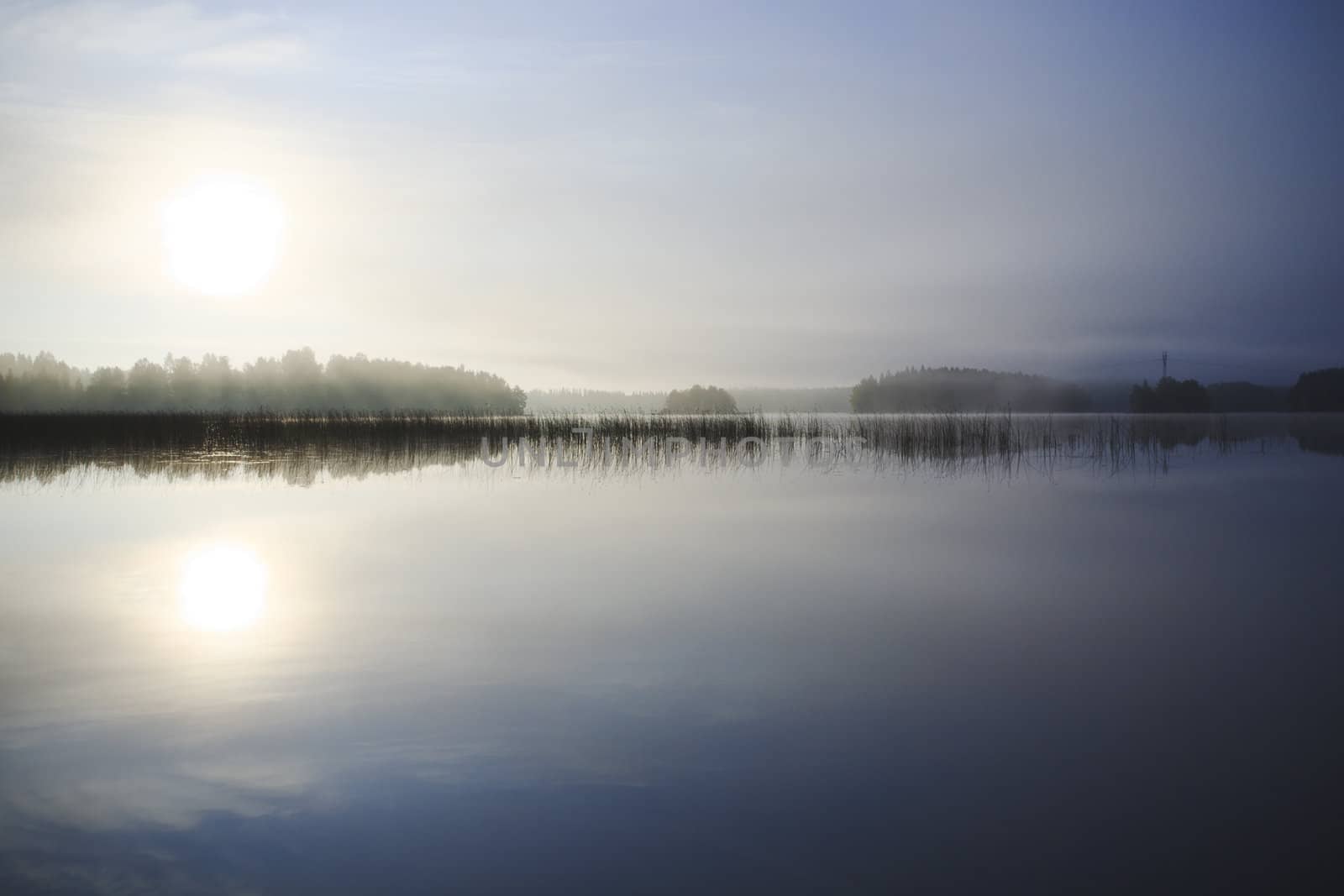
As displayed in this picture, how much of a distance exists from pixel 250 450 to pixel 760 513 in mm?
13933

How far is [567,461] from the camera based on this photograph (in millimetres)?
16578

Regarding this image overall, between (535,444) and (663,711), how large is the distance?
1744cm

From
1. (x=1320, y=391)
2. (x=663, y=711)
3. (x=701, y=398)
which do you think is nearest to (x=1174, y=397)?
(x=1320, y=391)

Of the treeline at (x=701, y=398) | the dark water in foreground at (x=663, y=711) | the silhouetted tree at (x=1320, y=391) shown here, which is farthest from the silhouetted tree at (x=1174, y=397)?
the dark water in foreground at (x=663, y=711)

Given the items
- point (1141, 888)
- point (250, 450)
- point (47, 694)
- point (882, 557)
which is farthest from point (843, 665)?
point (250, 450)

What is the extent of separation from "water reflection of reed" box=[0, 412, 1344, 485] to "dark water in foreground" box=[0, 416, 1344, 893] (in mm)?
7362

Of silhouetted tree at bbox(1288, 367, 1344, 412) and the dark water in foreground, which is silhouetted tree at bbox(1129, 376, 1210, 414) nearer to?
silhouetted tree at bbox(1288, 367, 1344, 412)

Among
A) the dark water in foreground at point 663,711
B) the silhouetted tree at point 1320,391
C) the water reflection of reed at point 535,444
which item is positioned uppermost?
the silhouetted tree at point 1320,391

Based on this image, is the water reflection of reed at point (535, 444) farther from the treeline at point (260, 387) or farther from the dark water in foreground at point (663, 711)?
the treeline at point (260, 387)

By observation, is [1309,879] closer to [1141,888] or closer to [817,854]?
[1141,888]

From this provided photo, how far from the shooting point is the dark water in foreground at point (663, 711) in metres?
2.52

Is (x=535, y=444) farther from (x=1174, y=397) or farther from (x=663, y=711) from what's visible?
(x=1174, y=397)

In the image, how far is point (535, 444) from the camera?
20.7 metres

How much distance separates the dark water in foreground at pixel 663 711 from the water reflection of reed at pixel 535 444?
290 inches
